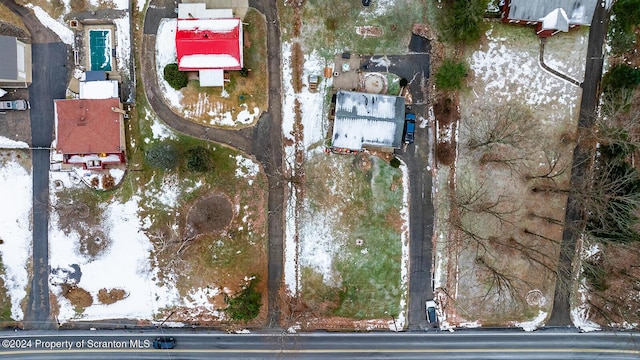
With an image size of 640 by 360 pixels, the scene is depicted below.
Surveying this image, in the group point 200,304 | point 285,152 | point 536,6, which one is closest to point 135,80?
point 285,152

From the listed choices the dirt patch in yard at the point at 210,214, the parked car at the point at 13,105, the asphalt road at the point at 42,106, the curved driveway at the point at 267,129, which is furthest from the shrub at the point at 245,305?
the parked car at the point at 13,105

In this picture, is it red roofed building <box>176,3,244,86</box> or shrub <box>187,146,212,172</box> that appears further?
shrub <box>187,146,212,172</box>

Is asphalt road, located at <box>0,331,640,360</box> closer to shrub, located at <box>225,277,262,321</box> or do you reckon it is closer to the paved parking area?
shrub, located at <box>225,277,262,321</box>

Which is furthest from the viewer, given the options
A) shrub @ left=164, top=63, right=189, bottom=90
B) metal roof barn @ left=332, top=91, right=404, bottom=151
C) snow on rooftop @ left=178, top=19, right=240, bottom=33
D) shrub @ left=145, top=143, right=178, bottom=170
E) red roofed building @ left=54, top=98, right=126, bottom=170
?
shrub @ left=164, top=63, right=189, bottom=90

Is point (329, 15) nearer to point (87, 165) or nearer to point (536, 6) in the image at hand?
point (536, 6)

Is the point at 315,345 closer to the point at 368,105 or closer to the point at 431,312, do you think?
the point at 431,312

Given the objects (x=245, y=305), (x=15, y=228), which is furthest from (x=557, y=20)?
(x=15, y=228)

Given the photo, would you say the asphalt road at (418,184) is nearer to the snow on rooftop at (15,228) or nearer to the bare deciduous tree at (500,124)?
the bare deciduous tree at (500,124)

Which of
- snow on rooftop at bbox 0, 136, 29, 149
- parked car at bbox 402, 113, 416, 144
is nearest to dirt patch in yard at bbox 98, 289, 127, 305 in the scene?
snow on rooftop at bbox 0, 136, 29, 149
